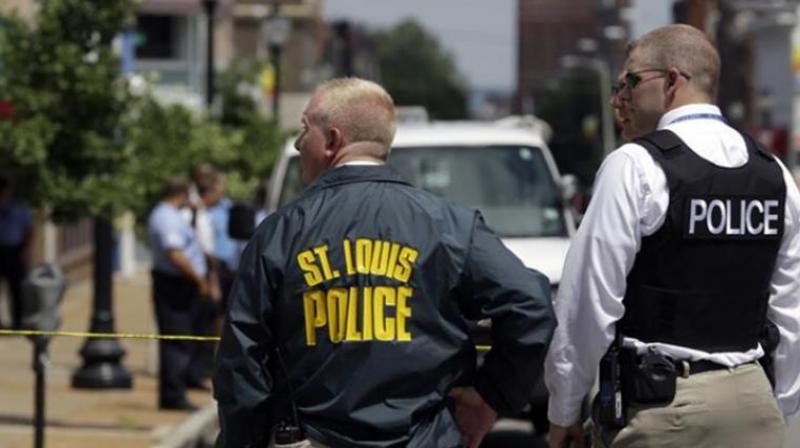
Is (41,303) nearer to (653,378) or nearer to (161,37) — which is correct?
(653,378)

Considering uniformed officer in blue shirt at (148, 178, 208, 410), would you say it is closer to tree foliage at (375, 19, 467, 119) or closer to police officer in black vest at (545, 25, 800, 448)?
police officer in black vest at (545, 25, 800, 448)

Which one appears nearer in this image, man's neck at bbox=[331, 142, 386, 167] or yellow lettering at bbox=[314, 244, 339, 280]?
yellow lettering at bbox=[314, 244, 339, 280]

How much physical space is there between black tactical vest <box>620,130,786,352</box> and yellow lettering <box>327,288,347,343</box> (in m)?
0.87

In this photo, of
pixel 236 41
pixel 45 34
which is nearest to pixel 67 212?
pixel 45 34

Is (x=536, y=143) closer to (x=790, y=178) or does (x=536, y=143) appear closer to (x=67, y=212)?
(x=67, y=212)

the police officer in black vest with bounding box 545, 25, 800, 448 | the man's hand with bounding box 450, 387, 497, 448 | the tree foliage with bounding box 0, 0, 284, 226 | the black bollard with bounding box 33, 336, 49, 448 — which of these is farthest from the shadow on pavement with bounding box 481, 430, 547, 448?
the man's hand with bounding box 450, 387, 497, 448

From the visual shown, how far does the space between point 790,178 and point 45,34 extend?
9.61 meters

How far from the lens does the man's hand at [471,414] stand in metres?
4.96

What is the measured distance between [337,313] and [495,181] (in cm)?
753

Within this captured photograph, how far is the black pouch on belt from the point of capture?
5.09 m

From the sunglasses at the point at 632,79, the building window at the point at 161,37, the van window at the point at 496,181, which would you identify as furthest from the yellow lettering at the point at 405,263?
the building window at the point at 161,37

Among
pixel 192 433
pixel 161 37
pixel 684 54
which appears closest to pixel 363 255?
pixel 684 54

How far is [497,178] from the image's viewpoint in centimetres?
1230

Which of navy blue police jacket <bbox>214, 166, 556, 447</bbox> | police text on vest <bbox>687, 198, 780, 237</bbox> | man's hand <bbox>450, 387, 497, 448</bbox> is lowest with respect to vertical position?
man's hand <bbox>450, 387, 497, 448</bbox>
